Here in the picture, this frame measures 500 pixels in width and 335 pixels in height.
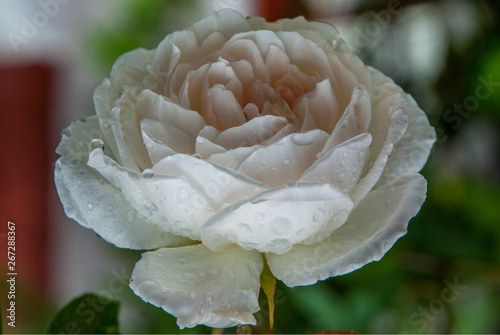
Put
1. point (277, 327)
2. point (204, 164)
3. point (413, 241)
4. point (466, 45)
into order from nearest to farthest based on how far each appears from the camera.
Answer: point (204, 164) → point (277, 327) → point (413, 241) → point (466, 45)

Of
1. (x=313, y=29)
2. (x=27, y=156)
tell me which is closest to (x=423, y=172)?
(x=313, y=29)

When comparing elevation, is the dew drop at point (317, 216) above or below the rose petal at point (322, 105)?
below

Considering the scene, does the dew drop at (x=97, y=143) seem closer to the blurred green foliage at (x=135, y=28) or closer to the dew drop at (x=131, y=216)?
the dew drop at (x=131, y=216)

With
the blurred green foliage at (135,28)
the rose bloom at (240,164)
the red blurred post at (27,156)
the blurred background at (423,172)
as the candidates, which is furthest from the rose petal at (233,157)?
the red blurred post at (27,156)

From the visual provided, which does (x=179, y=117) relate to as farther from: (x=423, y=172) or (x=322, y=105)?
(x=423, y=172)

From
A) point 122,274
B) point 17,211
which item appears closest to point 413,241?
point 122,274

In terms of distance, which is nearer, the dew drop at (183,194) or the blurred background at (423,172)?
the dew drop at (183,194)

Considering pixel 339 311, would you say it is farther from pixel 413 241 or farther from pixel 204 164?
pixel 204 164
